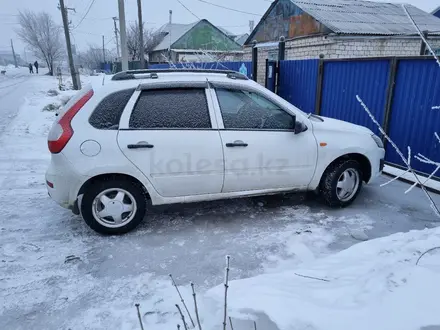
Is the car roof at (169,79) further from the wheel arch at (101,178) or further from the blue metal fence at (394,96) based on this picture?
the blue metal fence at (394,96)

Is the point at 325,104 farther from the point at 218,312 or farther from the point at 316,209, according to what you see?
the point at 218,312

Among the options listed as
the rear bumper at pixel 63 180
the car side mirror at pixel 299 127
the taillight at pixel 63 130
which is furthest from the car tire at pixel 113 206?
the car side mirror at pixel 299 127

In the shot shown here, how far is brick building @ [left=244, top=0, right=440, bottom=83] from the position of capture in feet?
43.1

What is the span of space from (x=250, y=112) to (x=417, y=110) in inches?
129

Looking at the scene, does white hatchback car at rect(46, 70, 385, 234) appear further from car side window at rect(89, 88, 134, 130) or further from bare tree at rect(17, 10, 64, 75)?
bare tree at rect(17, 10, 64, 75)

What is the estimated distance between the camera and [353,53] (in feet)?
43.7

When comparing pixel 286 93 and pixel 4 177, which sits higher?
pixel 286 93

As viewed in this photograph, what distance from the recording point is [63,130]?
324 centimetres

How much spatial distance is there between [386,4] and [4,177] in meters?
19.6

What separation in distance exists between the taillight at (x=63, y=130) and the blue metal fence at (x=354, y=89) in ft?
16.6

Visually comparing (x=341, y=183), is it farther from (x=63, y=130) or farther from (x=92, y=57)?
(x=92, y=57)

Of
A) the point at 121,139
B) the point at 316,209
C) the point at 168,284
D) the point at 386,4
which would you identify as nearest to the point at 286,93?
the point at 316,209

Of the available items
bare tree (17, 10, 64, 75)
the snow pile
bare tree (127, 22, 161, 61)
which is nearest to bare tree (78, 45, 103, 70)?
bare tree (17, 10, 64, 75)

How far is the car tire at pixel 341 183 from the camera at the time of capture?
4.10 meters
